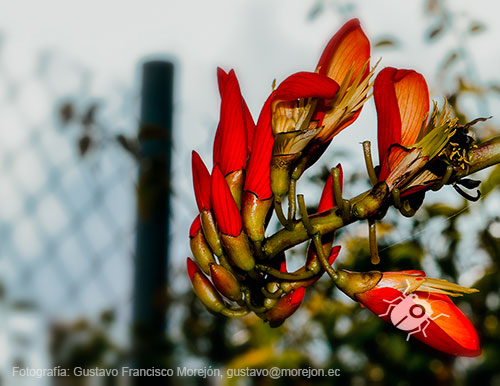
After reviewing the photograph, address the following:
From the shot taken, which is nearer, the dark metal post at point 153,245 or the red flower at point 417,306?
the red flower at point 417,306

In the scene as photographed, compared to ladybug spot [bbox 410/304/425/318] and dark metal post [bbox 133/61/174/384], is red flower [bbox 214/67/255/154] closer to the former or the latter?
ladybug spot [bbox 410/304/425/318]

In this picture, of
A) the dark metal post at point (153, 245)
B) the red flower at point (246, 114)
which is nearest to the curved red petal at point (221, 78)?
the red flower at point (246, 114)

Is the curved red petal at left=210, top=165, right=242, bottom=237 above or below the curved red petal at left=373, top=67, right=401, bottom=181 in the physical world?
below

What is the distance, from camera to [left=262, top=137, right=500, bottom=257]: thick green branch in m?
0.18

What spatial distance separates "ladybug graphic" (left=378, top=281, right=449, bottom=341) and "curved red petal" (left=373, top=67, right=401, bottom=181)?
0.04 m

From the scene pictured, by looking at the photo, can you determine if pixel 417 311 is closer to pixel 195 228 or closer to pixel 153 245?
pixel 195 228

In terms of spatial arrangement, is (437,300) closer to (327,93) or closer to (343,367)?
(327,93)

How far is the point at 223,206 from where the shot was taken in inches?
8.2

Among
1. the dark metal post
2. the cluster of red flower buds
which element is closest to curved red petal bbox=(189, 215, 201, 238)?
the cluster of red flower buds

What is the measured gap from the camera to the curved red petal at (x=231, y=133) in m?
0.19

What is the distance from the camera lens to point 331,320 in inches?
31.1

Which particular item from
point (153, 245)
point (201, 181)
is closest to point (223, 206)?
point (201, 181)

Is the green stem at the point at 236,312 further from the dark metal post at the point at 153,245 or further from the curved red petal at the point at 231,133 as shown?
the dark metal post at the point at 153,245

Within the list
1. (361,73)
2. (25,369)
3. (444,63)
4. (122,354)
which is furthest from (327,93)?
(25,369)
